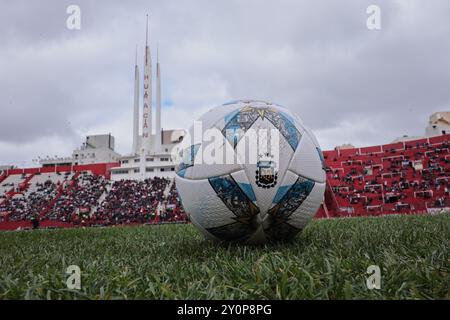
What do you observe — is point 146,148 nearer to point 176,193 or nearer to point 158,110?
point 158,110

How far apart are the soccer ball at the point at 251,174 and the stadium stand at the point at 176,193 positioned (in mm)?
19608

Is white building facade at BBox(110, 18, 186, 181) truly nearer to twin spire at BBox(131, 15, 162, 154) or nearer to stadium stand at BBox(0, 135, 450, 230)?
twin spire at BBox(131, 15, 162, 154)

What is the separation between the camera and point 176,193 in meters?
36.8

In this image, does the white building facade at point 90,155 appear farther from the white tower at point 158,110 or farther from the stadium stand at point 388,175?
the stadium stand at point 388,175

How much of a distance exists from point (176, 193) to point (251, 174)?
112ft

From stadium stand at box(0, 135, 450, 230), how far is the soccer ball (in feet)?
64.3

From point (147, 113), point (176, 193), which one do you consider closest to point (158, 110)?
point (147, 113)

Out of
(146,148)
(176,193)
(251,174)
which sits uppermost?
(146,148)

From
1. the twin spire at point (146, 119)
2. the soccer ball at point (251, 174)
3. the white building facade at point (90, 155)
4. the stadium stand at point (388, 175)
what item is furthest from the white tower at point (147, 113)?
the soccer ball at point (251, 174)

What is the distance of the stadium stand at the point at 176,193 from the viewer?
92.8 feet

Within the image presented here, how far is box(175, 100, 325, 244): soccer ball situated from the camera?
10.3 ft

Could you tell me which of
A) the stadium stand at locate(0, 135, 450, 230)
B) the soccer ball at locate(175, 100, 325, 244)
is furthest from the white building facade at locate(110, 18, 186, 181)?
the soccer ball at locate(175, 100, 325, 244)
